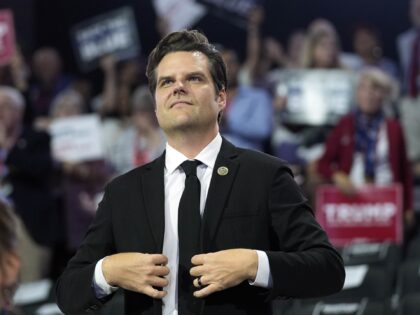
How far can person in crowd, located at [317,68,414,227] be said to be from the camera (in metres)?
6.19

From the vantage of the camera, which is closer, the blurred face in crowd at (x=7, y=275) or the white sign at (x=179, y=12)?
the blurred face in crowd at (x=7, y=275)

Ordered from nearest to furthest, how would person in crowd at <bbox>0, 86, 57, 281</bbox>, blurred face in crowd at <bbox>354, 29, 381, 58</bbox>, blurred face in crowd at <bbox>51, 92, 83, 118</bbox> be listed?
person in crowd at <bbox>0, 86, 57, 281</bbox>
blurred face in crowd at <bbox>354, 29, 381, 58</bbox>
blurred face in crowd at <bbox>51, 92, 83, 118</bbox>

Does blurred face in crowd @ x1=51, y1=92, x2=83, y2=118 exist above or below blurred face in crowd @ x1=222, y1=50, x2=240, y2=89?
below

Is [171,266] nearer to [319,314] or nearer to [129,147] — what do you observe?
[319,314]

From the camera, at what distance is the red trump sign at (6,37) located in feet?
25.4

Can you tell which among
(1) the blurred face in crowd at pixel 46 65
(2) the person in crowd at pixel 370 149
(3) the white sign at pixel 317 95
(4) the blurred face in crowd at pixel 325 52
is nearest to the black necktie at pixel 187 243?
(2) the person in crowd at pixel 370 149

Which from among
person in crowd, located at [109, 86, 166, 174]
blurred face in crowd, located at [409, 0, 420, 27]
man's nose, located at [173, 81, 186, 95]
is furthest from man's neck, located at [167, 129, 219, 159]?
blurred face in crowd, located at [409, 0, 420, 27]

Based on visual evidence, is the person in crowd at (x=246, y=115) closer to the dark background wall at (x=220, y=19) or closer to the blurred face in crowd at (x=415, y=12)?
the dark background wall at (x=220, y=19)

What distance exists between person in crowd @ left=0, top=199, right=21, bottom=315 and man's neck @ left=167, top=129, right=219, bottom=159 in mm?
437

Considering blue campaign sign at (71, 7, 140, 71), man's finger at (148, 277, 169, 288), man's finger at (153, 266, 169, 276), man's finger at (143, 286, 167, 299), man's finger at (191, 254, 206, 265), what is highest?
blue campaign sign at (71, 7, 140, 71)

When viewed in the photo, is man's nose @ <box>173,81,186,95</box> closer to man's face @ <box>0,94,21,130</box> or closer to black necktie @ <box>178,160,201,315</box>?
black necktie @ <box>178,160,201,315</box>

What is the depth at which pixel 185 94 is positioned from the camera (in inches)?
89.6

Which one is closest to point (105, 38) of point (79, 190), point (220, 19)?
point (220, 19)

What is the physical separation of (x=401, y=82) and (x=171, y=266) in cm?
524
